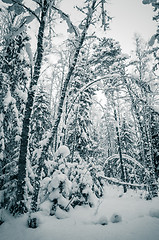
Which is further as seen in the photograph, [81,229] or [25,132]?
[25,132]

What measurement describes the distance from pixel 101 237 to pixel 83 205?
2.84 m

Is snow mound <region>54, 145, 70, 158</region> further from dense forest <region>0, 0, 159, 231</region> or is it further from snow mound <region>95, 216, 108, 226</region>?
snow mound <region>95, 216, 108, 226</region>

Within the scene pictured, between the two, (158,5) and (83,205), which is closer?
(158,5)

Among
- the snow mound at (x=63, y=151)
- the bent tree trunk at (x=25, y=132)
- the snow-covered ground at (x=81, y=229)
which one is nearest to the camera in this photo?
the snow-covered ground at (x=81, y=229)

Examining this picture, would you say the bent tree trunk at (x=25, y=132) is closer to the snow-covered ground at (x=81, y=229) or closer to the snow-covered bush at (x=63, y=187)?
the snow-covered ground at (x=81, y=229)

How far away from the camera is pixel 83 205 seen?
5707mm

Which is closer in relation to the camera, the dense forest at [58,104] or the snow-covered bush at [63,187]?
the dense forest at [58,104]

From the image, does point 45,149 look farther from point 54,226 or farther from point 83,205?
point 83,205

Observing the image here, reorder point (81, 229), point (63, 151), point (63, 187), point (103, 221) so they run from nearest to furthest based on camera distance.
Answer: point (81, 229) < point (103, 221) < point (63, 151) < point (63, 187)

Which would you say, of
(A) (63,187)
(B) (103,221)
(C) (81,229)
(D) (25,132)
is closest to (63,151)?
(A) (63,187)

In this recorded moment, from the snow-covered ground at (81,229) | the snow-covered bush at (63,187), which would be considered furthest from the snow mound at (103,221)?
the snow-covered bush at (63,187)

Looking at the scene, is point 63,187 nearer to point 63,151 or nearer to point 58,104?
point 63,151

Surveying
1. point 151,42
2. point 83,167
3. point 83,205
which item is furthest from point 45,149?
point 151,42

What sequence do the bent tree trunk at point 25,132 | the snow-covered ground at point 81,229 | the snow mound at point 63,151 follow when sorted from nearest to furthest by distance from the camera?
the snow-covered ground at point 81,229 → the bent tree trunk at point 25,132 → the snow mound at point 63,151
